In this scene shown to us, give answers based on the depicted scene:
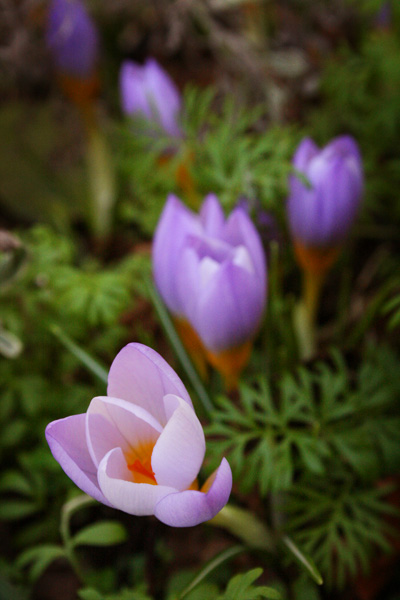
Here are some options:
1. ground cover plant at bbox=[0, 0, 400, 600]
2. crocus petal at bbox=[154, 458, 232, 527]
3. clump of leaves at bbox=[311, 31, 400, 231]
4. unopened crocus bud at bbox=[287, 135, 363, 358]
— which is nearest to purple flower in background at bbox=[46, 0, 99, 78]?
ground cover plant at bbox=[0, 0, 400, 600]

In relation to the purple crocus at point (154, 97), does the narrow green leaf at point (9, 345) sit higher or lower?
lower

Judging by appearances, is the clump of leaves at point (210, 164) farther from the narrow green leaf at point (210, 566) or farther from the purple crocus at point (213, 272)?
the narrow green leaf at point (210, 566)

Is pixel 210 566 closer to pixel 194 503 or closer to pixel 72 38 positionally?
pixel 194 503

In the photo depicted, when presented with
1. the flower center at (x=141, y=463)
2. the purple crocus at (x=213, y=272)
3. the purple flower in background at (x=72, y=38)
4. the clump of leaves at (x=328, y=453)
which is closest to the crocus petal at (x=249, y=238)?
the purple crocus at (x=213, y=272)

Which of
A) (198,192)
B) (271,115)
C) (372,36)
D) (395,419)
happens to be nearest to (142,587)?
(395,419)

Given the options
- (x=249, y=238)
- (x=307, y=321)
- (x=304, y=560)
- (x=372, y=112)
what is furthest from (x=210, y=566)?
(x=372, y=112)
